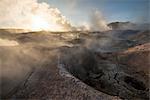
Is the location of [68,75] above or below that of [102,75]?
above

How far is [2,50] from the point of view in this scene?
84.6 ft

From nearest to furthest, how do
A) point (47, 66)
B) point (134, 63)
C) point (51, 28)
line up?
point (47, 66), point (134, 63), point (51, 28)

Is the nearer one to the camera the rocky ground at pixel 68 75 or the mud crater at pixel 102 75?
the rocky ground at pixel 68 75

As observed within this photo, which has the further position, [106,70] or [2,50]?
[106,70]

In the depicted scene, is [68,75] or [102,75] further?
[102,75]

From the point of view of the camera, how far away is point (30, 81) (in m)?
21.4

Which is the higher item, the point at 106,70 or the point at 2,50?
the point at 2,50

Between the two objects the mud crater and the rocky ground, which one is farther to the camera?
the mud crater

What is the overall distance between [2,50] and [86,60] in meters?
8.22

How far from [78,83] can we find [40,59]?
21.3 ft

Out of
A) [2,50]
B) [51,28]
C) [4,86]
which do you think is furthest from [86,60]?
[51,28]

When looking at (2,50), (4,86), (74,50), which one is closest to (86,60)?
(74,50)

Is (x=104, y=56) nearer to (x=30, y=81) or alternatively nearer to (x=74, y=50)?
(x=74, y=50)

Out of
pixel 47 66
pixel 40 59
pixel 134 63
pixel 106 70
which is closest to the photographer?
pixel 47 66
